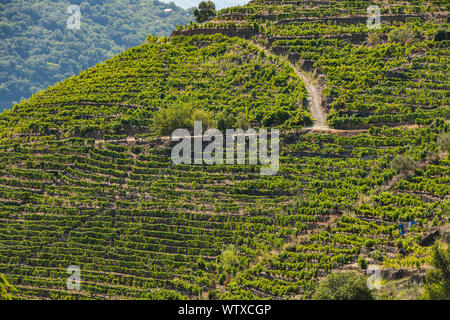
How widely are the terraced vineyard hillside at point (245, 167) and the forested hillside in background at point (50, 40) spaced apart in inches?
3872

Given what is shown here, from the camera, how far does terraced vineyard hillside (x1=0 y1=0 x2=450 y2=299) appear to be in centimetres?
4453

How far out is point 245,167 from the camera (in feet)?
175

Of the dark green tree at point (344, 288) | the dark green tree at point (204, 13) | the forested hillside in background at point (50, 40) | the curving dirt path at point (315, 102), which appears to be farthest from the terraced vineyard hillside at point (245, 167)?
the forested hillside in background at point (50, 40)

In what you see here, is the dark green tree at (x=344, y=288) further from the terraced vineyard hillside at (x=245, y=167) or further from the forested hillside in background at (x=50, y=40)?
the forested hillside in background at (x=50, y=40)

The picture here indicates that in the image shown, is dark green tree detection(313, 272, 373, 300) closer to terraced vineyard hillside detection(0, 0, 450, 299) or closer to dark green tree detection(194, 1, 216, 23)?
terraced vineyard hillside detection(0, 0, 450, 299)

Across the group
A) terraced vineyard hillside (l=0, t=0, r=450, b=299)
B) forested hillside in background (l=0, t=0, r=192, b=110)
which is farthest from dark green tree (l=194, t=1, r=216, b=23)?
forested hillside in background (l=0, t=0, r=192, b=110)

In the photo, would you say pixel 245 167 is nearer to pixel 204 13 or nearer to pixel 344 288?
pixel 344 288

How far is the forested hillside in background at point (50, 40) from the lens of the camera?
16612cm

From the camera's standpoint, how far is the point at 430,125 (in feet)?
173

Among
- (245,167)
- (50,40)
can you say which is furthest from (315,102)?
(50,40)

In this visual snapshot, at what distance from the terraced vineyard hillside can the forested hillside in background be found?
323ft

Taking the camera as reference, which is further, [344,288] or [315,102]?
[315,102]

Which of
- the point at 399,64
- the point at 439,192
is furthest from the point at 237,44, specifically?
the point at 439,192

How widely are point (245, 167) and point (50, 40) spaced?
137 m
